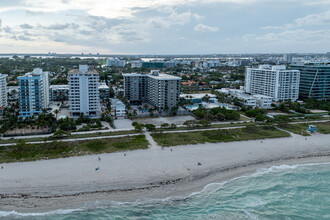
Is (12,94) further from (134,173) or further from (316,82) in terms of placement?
(316,82)

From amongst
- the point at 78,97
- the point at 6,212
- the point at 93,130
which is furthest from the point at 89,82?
the point at 6,212

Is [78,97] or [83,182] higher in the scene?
[78,97]

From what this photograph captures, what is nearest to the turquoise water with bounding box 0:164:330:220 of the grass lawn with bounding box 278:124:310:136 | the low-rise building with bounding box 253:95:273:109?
the grass lawn with bounding box 278:124:310:136

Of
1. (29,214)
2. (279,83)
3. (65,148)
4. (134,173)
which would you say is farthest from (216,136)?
(279,83)

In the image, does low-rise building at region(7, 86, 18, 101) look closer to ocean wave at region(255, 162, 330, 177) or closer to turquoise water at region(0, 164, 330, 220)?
turquoise water at region(0, 164, 330, 220)

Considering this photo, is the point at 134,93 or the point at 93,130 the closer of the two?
the point at 93,130

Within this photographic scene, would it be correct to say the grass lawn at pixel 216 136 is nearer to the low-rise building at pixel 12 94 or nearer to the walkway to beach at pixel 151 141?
the walkway to beach at pixel 151 141

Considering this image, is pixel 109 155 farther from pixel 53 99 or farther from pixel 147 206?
pixel 53 99
